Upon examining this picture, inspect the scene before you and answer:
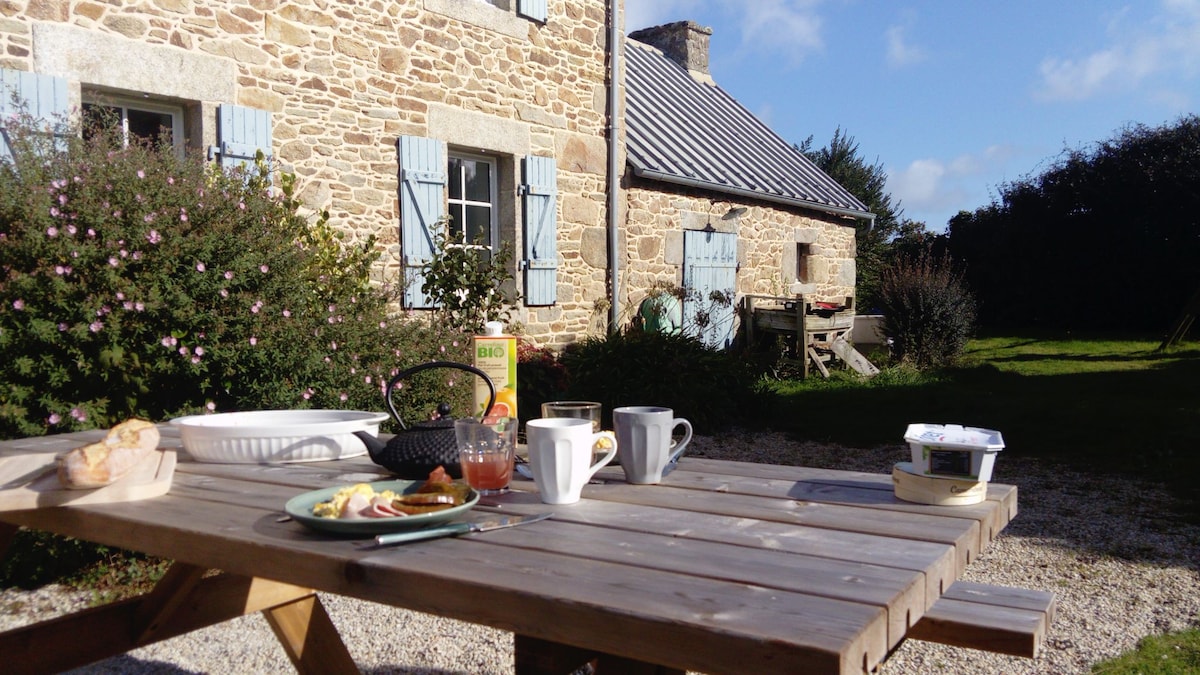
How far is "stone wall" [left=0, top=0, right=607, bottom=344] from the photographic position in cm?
541

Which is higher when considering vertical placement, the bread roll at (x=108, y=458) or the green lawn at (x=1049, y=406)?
the bread roll at (x=108, y=458)

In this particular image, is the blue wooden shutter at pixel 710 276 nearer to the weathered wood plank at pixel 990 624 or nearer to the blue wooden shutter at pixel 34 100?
the blue wooden shutter at pixel 34 100

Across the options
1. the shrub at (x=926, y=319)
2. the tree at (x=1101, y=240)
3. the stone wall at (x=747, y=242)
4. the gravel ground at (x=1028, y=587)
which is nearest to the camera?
the gravel ground at (x=1028, y=587)

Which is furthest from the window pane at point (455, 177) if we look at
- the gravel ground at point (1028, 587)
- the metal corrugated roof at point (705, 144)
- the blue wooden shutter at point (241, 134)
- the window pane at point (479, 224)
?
the gravel ground at point (1028, 587)

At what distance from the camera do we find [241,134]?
233 inches

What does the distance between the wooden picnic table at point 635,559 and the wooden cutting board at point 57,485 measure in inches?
1.1

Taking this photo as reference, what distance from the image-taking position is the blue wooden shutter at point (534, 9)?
7934 millimetres

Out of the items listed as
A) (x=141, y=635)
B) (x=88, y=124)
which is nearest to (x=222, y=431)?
(x=141, y=635)

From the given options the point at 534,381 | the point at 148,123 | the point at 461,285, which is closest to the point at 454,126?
the point at 461,285

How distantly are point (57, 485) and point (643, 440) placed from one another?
117 centimetres

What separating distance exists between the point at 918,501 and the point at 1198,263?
1594cm

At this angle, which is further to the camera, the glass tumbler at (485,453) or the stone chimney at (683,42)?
the stone chimney at (683,42)

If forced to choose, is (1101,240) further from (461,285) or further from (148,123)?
(148,123)

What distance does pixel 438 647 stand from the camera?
338 cm
